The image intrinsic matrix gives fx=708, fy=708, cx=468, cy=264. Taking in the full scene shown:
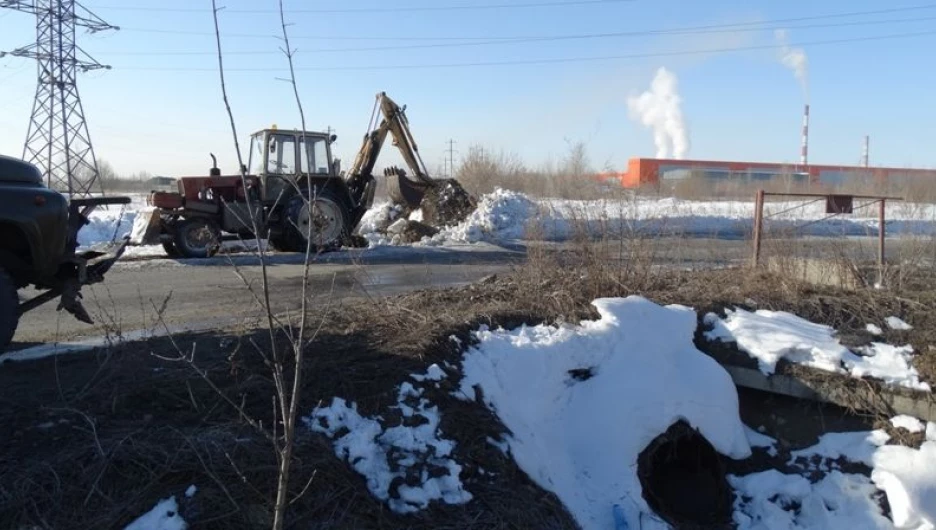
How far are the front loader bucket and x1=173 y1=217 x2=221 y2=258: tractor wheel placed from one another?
20.6 feet

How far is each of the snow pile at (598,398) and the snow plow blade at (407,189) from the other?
13.6 m

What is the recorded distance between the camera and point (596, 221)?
24.4ft

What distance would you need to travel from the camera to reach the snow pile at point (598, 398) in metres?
4.45

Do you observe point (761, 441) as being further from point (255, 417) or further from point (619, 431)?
point (255, 417)

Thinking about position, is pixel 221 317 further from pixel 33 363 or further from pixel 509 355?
pixel 509 355

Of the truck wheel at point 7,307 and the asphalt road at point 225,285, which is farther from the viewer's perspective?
the asphalt road at point 225,285

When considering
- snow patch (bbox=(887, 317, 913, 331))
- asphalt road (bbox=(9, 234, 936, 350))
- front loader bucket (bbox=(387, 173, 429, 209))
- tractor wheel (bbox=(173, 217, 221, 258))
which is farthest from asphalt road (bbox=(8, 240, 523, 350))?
snow patch (bbox=(887, 317, 913, 331))

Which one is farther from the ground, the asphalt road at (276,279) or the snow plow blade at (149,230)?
the snow plow blade at (149,230)

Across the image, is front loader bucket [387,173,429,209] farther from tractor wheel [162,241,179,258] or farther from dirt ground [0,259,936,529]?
dirt ground [0,259,936,529]

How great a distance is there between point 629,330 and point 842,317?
227 centimetres

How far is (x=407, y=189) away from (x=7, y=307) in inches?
557

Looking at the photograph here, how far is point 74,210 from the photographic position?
19.4 ft

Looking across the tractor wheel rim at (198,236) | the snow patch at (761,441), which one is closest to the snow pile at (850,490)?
the snow patch at (761,441)

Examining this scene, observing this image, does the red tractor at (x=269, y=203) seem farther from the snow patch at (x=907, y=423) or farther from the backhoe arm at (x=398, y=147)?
the snow patch at (x=907, y=423)
